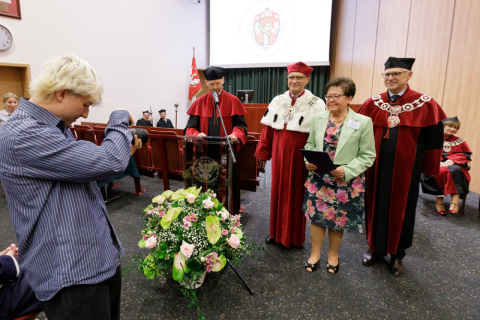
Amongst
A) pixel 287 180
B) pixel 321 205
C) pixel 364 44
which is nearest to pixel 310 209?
pixel 321 205

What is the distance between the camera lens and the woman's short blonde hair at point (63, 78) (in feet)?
2.42

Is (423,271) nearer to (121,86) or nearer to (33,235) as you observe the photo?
(33,235)

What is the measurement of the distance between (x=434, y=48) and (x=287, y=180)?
3.75 metres

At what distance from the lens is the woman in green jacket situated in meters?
A: 1.69

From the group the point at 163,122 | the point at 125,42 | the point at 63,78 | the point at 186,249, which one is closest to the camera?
the point at 63,78

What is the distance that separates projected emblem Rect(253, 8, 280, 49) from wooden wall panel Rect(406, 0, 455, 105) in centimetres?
391

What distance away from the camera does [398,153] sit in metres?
1.81

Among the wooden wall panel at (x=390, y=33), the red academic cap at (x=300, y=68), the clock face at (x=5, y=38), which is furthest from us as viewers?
the wooden wall panel at (x=390, y=33)

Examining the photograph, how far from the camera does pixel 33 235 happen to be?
792 millimetres

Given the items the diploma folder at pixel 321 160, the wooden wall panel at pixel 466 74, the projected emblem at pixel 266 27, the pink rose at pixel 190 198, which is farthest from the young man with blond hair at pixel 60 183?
the projected emblem at pixel 266 27

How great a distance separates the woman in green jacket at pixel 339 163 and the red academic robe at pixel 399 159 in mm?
214

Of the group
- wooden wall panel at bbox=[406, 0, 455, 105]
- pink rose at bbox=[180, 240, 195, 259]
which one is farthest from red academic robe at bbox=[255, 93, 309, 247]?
wooden wall panel at bbox=[406, 0, 455, 105]

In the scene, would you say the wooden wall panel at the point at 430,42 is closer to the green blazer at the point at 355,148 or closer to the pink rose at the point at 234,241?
the green blazer at the point at 355,148

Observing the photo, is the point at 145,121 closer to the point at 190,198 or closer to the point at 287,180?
the point at 287,180
